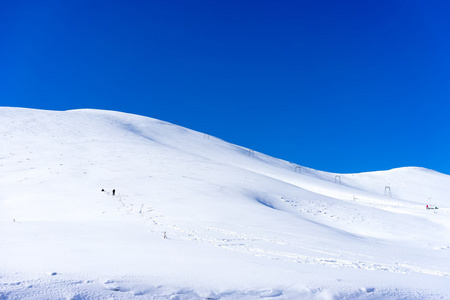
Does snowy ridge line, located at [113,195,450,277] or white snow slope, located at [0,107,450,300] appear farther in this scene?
snowy ridge line, located at [113,195,450,277]

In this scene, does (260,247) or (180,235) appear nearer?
(260,247)

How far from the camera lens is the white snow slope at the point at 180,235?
6.47m

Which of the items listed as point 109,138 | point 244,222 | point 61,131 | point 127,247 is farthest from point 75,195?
point 61,131

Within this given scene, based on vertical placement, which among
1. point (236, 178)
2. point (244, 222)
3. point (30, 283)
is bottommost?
point (30, 283)

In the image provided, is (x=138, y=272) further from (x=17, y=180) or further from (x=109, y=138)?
(x=109, y=138)

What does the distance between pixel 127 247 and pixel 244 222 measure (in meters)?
7.75

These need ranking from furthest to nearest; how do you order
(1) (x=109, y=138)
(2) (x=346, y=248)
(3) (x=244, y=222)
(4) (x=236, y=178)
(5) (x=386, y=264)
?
(1) (x=109, y=138) → (4) (x=236, y=178) → (3) (x=244, y=222) → (2) (x=346, y=248) → (5) (x=386, y=264)

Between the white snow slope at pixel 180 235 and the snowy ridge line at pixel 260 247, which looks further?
the snowy ridge line at pixel 260 247

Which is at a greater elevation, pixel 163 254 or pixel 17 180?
pixel 17 180

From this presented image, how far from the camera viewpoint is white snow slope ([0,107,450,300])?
255 inches

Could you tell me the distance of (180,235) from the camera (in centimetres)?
1227

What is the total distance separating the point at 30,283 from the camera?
5.68 m

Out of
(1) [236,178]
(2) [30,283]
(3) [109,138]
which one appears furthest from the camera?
(3) [109,138]

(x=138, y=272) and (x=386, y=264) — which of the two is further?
(x=386, y=264)
